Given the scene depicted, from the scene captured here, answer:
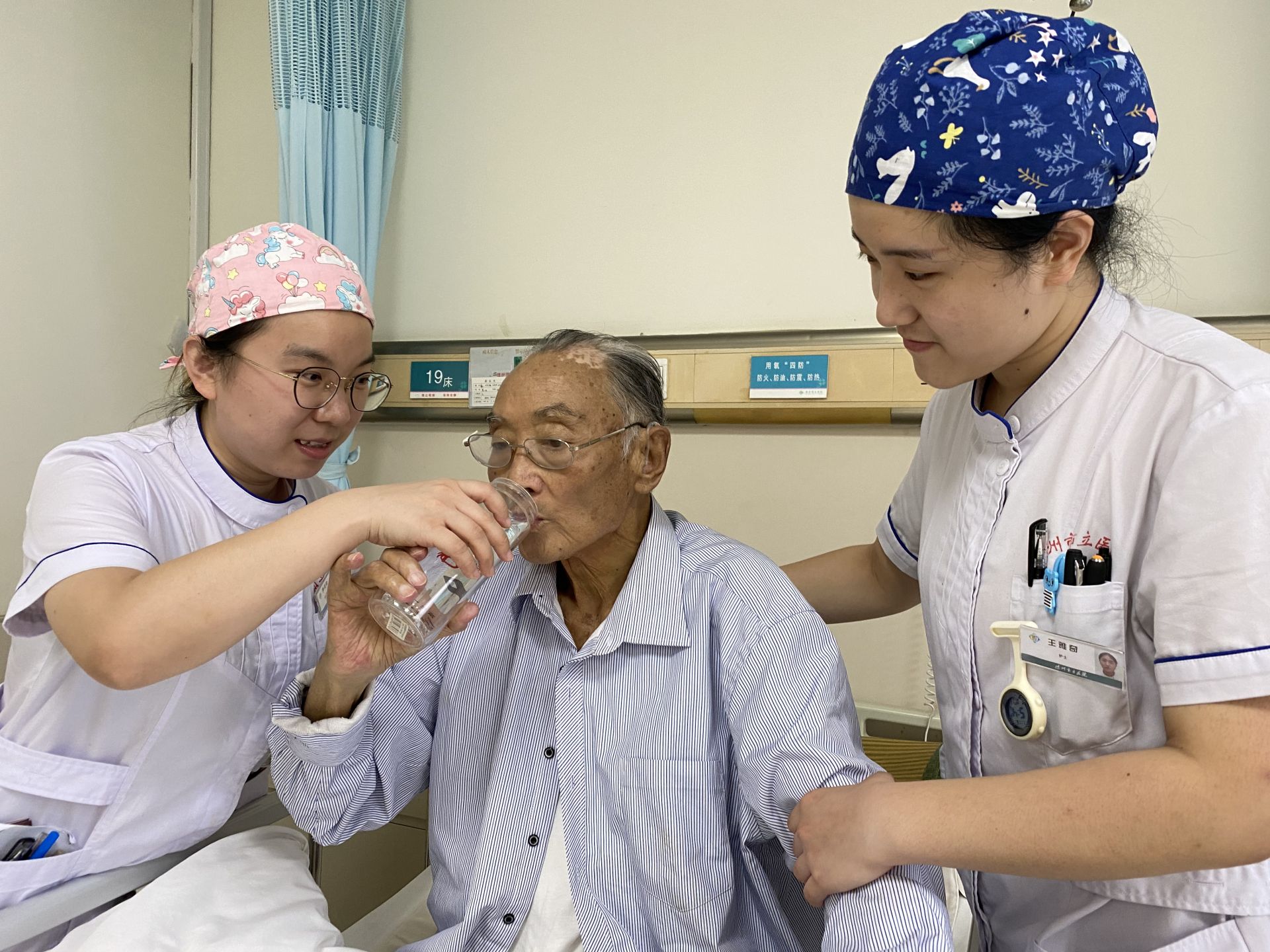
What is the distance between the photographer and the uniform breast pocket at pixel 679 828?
1282mm

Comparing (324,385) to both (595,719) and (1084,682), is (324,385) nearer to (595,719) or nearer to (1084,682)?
(595,719)

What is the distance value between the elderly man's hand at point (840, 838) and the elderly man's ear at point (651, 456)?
1.92 feet

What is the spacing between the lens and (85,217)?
240 centimetres

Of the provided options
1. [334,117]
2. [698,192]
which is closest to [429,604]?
[698,192]

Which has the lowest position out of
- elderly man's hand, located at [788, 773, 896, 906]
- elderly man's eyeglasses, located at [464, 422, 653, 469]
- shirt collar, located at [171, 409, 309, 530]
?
elderly man's hand, located at [788, 773, 896, 906]

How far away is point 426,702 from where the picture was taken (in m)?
1.56

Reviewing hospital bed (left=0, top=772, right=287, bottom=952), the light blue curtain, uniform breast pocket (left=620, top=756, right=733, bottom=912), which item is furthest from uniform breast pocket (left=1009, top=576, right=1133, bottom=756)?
the light blue curtain

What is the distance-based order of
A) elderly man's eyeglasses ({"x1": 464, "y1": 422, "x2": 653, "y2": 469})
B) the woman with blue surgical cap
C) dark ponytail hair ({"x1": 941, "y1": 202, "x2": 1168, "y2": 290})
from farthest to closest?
1. elderly man's eyeglasses ({"x1": 464, "y1": 422, "x2": 653, "y2": 469})
2. dark ponytail hair ({"x1": 941, "y1": 202, "x2": 1168, "y2": 290})
3. the woman with blue surgical cap

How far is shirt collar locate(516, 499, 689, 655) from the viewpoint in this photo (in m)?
1.37

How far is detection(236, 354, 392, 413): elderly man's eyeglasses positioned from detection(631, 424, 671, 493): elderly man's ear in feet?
1.53

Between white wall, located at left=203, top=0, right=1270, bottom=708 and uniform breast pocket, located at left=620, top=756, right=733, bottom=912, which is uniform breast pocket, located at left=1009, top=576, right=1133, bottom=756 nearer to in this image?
uniform breast pocket, located at left=620, top=756, right=733, bottom=912

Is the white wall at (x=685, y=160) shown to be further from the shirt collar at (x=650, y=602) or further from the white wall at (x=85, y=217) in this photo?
the shirt collar at (x=650, y=602)

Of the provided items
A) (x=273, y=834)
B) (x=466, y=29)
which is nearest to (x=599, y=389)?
(x=273, y=834)

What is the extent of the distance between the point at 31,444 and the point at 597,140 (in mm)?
1674
